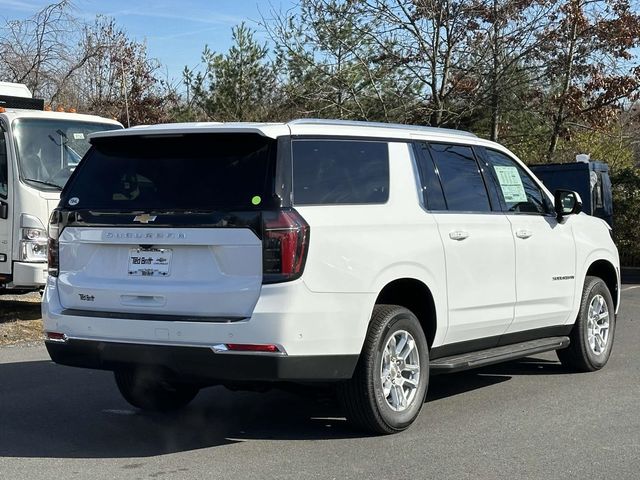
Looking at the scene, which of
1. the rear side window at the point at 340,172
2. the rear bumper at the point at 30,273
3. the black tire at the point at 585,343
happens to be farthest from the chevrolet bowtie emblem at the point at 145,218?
the rear bumper at the point at 30,273

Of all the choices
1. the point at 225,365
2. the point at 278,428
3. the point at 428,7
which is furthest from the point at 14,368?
the point at 428,7

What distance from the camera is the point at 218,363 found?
16.8 feet

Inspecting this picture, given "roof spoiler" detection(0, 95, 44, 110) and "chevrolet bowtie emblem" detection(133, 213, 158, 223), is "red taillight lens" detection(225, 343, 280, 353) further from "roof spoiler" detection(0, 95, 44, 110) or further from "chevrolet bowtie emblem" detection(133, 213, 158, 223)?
"roof spoiler" detection(0, 95, 44, 110)

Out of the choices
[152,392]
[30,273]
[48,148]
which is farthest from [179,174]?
[48,148]

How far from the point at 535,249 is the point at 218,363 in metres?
3.05

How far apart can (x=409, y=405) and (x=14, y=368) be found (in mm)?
4149

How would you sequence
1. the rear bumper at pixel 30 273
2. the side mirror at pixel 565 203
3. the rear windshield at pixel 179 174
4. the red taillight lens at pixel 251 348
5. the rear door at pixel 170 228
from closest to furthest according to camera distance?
the red taillight lens at pixel 251 348 < the rear door at pixel 170 228 < the rear windshield at pixel 179 174 < the side mirror at pixel 565 203 < the rear bumper at pixel 30 273

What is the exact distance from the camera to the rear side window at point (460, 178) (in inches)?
253

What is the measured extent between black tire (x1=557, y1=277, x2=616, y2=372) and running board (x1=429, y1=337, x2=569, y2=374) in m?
0.29

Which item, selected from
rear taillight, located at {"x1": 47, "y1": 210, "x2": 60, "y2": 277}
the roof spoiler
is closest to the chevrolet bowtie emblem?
rear taillight, located at {"x1": 47, "y1": 210, "x2": 60, "y2": 277}

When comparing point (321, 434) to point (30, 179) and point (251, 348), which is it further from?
point (30, 179)

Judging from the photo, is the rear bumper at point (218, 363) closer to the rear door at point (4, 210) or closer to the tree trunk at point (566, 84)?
the rear door at point (4, 210)

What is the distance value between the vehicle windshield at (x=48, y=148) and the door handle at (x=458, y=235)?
5.66 metres

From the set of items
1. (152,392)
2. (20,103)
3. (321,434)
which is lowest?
(321,434)
